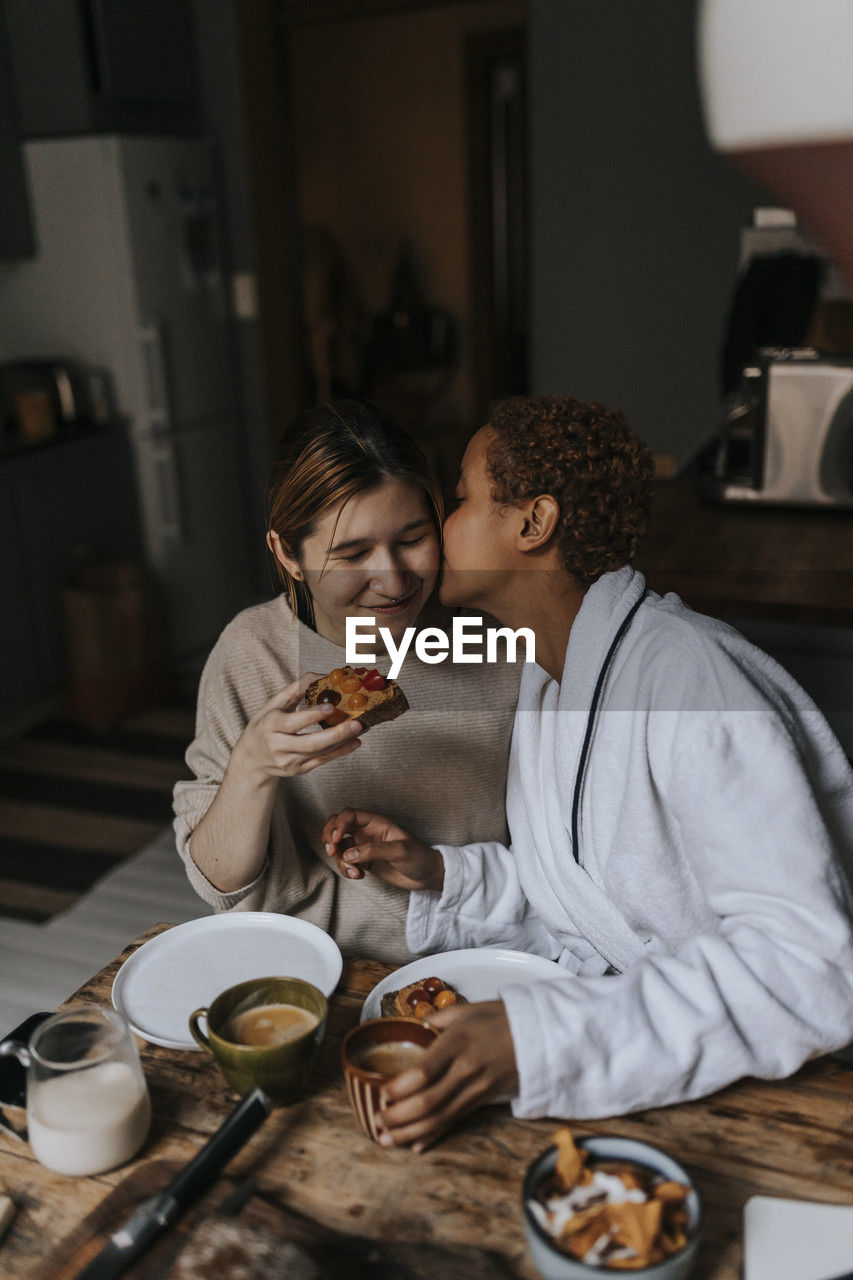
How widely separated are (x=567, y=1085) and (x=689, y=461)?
6.88 feet

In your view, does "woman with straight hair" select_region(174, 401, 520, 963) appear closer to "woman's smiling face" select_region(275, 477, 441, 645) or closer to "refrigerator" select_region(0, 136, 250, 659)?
"woman's smiling face" select_region(275, 477, 441, 645)

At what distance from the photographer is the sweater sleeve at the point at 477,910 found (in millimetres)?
1338

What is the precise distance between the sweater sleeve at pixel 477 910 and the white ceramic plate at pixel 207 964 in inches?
8.0

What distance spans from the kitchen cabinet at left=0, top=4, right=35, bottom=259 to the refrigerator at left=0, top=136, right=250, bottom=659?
0.04 m

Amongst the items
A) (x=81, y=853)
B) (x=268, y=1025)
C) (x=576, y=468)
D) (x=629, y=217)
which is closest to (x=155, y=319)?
(x=629, y=217)

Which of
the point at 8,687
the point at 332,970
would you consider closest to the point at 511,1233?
the point at 332,970

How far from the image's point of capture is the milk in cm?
86

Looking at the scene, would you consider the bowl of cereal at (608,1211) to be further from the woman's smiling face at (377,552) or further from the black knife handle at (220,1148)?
the woman's smiling face at (377,552)

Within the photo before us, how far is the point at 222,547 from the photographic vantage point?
448cm

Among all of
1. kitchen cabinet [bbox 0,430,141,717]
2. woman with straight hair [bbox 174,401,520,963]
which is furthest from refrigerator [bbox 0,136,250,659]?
woman with straight hair [bbox 174,401,520,963]

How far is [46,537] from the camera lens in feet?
12.3

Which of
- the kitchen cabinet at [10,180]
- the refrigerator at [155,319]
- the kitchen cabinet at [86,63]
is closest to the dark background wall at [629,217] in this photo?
the refrigerator at [155,319]

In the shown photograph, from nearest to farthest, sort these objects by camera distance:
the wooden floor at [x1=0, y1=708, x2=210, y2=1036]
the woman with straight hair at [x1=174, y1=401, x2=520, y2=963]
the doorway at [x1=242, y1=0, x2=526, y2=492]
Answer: the woman with straight hair at [x1=174, y1=401, x2=520, y2=963], the wooden floor at [x1=0, y1=708, x2=210, y2=1036], the doorway at [x1=242, y1=0, x2=526, y2=492]

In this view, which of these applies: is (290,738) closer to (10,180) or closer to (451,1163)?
(451,1163)
